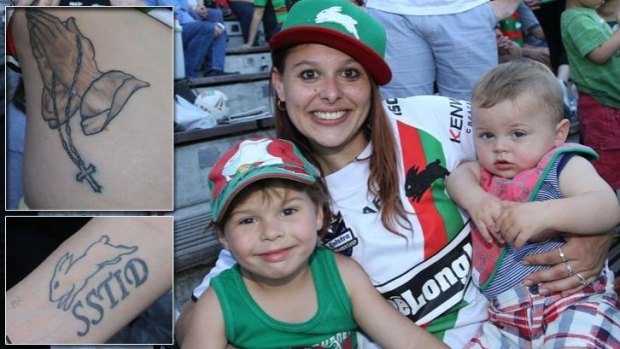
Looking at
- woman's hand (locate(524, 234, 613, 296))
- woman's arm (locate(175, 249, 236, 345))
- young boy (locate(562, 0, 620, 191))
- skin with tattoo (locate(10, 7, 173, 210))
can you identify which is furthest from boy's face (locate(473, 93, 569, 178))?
young boy (locate(562, 0, 620, 191))

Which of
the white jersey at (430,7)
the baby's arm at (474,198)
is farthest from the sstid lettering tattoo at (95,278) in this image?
the white jersey at (430,7)

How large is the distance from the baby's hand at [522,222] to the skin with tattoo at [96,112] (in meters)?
1.04

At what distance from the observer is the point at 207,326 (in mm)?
1734

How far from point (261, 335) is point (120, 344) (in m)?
0.72

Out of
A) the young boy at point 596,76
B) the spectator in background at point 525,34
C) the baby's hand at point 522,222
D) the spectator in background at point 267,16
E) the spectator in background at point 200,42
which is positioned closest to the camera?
the baby's hand at point 522,222

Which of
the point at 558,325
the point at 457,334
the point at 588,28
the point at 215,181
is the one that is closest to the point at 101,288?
the point at 215,181

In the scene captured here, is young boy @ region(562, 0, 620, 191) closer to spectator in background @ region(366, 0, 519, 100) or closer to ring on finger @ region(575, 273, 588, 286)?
spectator in background @ region(366, 0, 519, 100)

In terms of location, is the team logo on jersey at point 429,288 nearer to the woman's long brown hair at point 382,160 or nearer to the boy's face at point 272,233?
the woman's long brown hair at point 382,160

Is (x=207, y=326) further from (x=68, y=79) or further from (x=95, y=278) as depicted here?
(x=68, y=79)

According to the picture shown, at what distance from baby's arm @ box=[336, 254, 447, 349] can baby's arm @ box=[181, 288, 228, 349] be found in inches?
12.7

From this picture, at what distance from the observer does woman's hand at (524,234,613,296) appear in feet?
5.80

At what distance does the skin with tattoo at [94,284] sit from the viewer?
2.18 meters

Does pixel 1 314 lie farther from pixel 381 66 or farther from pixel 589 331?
pixel 589 331

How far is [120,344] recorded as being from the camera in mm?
2287
